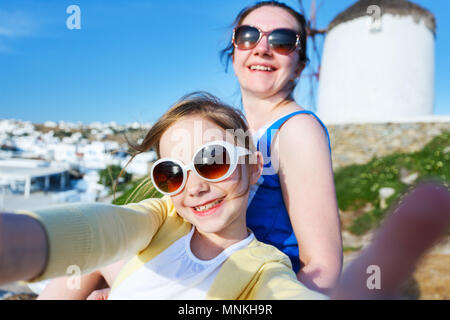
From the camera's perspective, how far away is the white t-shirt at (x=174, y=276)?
1066mm

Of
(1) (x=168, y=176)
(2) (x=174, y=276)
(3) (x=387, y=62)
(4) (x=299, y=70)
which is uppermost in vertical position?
(3) (x=387, y=62)

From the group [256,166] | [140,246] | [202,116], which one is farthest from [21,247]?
[256,166]

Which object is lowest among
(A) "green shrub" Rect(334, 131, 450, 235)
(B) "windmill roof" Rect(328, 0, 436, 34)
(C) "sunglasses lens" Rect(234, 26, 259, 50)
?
(A) "green shrub" Rect(334, 131, 450, 235)

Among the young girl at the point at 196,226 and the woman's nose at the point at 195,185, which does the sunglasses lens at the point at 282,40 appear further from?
the woman's nose at the point at 195,185

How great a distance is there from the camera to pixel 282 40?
1.61 metres

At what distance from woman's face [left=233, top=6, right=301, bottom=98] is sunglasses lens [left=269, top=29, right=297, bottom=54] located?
3cm

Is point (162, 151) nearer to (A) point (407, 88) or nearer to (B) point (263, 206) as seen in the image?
(B) point (263, 206)

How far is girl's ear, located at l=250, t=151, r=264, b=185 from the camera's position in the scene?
50.6 inches

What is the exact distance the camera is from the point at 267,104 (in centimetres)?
169

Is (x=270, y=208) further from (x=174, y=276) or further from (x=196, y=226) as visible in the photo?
(x=174, y=276)

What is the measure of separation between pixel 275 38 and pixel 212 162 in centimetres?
85

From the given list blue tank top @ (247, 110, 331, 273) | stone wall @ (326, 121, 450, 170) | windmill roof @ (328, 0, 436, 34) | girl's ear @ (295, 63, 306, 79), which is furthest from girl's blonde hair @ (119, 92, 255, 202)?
windmill roof @ (328, 0, 436, 34)

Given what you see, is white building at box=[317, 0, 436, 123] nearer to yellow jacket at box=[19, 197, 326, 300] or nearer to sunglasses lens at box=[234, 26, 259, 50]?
sunglasses lens at box=[234, 26, 259, 50]
